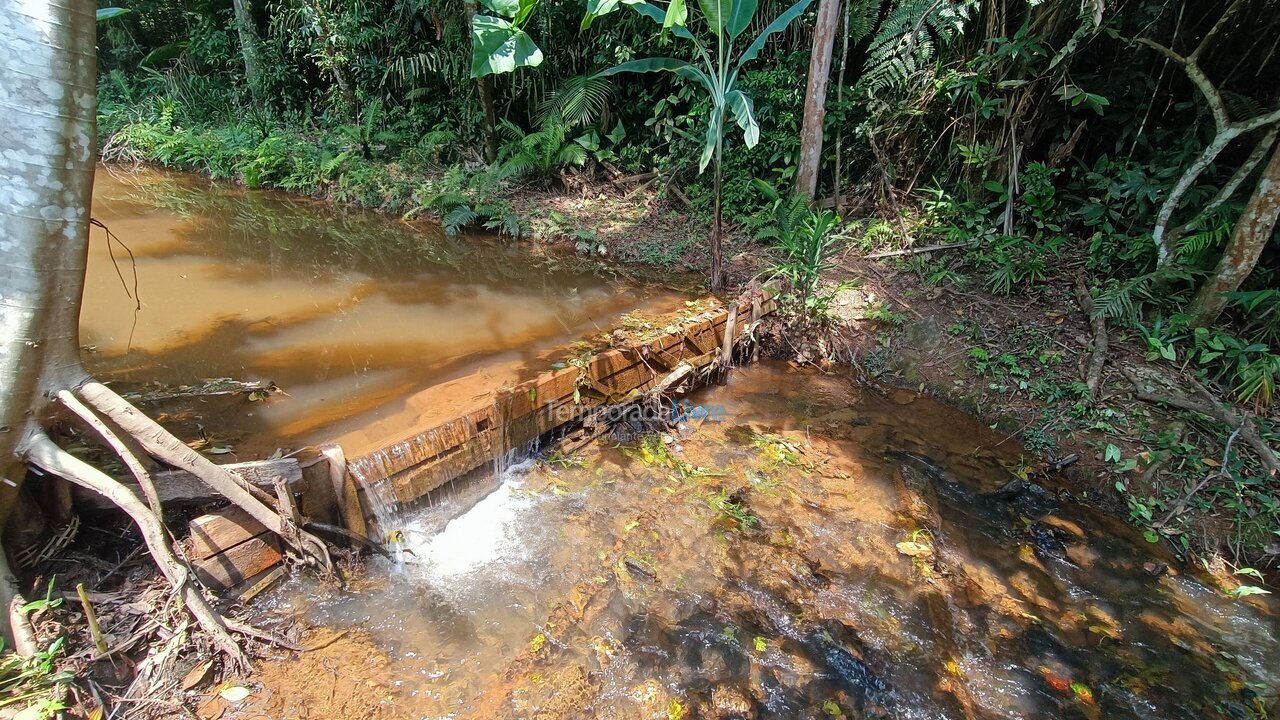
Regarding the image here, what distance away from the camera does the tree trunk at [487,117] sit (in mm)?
8648

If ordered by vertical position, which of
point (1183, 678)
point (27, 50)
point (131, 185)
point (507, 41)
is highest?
point (507, 41)

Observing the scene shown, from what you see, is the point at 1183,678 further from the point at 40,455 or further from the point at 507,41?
the point at 507,41

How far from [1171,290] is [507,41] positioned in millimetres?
6087

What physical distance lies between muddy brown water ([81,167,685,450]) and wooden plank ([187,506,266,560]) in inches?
20.8

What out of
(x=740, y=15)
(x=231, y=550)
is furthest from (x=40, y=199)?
(x=740, y=15)

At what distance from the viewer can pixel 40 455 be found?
2.03 m

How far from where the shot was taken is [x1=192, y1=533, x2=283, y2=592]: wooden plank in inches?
91.6

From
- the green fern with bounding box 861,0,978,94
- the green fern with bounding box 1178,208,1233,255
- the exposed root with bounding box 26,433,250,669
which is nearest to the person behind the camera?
the exposed root with bounding box 26,433,250,669

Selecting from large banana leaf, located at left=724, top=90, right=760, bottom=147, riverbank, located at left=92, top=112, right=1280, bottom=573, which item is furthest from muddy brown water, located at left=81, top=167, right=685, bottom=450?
large banana leaf, located at left=724, top=90, right=760, bottom=147

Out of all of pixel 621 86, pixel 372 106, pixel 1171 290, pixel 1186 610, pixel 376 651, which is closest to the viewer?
→ pixel 376 651

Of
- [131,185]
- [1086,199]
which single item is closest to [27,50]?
[1086,199]

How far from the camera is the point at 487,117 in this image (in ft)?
29.6

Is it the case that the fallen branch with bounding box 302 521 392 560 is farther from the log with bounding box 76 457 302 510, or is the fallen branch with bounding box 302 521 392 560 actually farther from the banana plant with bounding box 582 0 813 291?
the banana plant with bounding box 582 0 813 291

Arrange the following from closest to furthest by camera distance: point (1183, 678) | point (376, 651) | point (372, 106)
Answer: point (376, 651) < point (1183, 678) < point (372, 106)
